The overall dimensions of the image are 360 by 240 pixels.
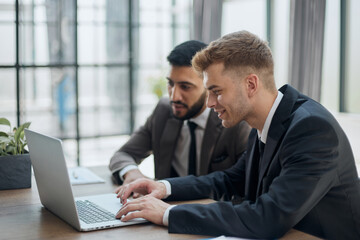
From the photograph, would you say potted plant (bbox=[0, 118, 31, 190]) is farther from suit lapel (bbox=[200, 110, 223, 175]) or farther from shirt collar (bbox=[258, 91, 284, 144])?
shirt collar (bbox=[258, 91, 284, 144])

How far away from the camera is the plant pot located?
2062 mm

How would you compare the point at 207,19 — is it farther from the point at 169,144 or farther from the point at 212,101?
the point at 212,101

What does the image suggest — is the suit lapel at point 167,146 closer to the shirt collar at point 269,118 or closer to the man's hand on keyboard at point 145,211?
the shirt collar at point 269,118

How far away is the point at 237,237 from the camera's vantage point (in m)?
1.41

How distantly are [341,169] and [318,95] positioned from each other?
391 centimetres

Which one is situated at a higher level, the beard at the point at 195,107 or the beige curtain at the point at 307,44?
the beige curtain at the point at 307,44

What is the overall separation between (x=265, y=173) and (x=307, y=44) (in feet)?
12.7

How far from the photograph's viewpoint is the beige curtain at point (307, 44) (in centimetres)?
516

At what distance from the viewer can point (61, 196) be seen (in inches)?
60.1

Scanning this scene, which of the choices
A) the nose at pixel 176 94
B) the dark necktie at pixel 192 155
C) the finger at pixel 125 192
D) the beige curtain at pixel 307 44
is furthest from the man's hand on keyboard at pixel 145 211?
the beige curtain at pixel 307 44

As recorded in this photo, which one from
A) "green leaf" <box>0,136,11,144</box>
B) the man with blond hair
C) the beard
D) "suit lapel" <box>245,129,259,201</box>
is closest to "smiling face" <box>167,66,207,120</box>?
the beard

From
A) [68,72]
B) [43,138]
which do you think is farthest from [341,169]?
[68,72]

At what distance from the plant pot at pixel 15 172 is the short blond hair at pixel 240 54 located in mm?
959

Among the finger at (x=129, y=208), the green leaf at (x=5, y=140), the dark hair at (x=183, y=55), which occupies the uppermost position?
the dark hair at (x=183, y=55)
